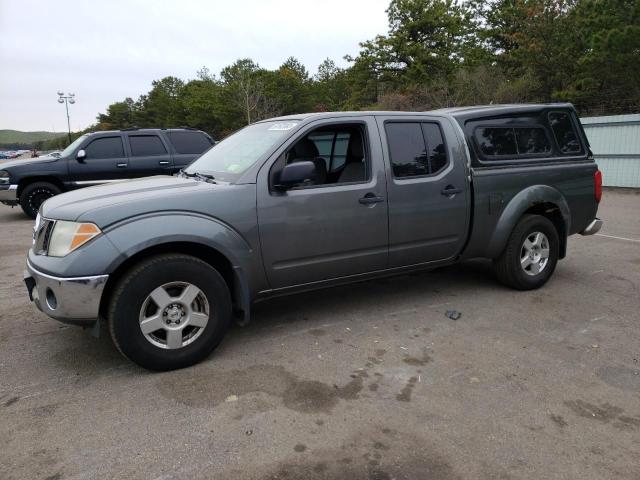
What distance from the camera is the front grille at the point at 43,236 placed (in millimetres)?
3346

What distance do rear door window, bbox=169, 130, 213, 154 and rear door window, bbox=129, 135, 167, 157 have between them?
0.98 ft

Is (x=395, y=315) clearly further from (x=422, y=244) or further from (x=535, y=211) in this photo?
(x=535, y=211)

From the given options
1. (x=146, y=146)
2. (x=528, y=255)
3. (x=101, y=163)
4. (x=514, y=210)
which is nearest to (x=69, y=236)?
(x=514, y=210)

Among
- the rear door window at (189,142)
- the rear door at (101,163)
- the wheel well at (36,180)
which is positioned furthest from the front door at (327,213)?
the wheel well at (36,180)

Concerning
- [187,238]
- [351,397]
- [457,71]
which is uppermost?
[457,71]

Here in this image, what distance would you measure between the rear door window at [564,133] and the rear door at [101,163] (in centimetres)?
857

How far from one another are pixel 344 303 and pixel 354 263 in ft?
2.66

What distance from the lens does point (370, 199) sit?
4.06 meters

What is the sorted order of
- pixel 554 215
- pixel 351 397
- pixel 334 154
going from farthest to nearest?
pixel 554 215 → pixel 334 154 → pixel 351 397

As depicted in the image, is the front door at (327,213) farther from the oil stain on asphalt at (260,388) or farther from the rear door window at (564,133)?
the rear door window at (564,133)

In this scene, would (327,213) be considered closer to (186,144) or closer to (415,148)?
(415,148)

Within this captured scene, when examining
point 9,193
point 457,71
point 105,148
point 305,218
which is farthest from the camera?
point 457,71

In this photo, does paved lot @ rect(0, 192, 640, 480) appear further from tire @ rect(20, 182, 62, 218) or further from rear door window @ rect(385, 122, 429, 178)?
tire @ rect(20, 182, 62, 218)

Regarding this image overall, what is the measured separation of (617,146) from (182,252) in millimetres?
15362
